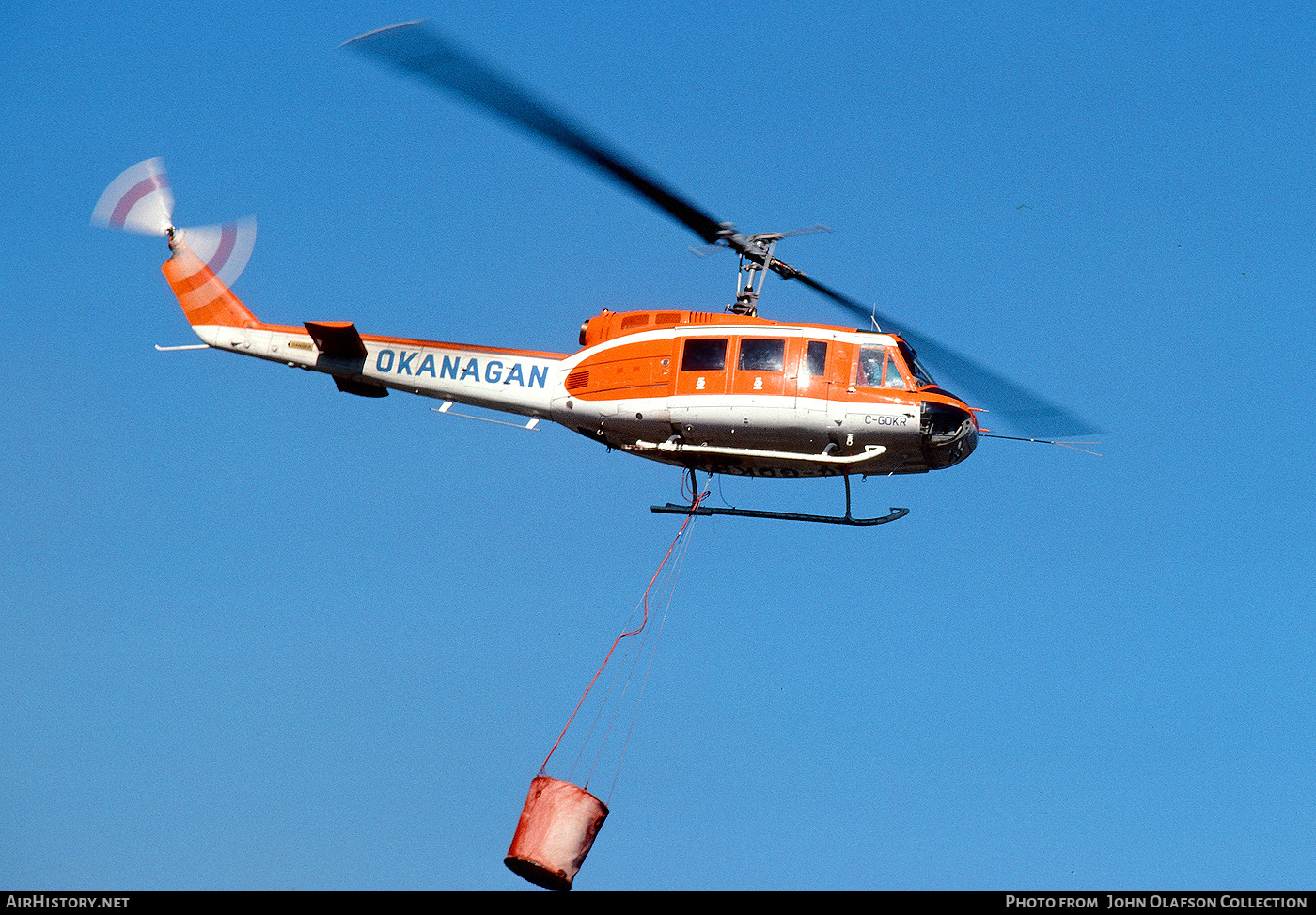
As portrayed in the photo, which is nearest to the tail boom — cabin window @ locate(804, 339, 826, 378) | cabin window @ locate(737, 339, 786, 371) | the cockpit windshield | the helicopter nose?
cabin window @ locate(737, 339, 786, 371)

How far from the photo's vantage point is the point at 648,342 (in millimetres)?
21016

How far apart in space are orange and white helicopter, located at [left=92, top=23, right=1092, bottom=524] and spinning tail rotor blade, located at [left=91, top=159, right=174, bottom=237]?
132 inches

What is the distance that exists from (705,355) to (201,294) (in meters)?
8.74

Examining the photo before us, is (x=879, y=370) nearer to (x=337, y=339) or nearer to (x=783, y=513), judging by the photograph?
(x=783, y=513)

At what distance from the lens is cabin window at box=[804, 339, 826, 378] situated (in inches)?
793

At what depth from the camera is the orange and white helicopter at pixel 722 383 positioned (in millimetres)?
19953

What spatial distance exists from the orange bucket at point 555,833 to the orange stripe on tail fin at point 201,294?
31.5 feet

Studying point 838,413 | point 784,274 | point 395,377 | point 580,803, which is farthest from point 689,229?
point 580,803

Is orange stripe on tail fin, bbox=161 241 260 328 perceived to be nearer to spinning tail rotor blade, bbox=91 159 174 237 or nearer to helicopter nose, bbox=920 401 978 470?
spinning tail rotor blade, bbox=91 159 174 237

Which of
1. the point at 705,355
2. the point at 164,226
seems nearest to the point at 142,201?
the point at 164,226

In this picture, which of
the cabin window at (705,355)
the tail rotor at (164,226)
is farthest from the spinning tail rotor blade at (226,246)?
the cabin window at (705,355)
